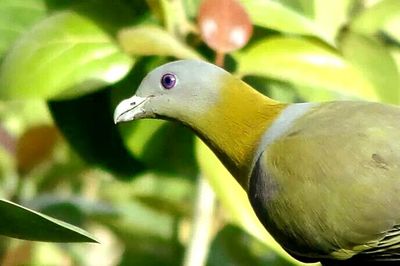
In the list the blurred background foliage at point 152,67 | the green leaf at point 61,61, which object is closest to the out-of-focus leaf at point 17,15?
the blurred background foliage at point 152,67

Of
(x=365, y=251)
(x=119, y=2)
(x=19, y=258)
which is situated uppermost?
(x=119, y=2)

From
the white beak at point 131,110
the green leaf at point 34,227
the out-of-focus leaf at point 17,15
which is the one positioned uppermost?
the out-of-focus leaf at point 17,15

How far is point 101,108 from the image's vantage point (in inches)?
40.5

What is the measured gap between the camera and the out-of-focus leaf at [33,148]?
1.18 metres

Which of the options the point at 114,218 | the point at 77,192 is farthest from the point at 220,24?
the point at 77,192

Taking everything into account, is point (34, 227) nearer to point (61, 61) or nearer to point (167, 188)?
point (61, 61)

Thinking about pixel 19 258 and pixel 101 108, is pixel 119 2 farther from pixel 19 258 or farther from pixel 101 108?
pixel 19 258

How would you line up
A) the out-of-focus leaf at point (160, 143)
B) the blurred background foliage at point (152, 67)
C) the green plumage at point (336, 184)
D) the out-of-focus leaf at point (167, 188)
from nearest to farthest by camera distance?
the green plumage at point (336, 184) → the blurred background foliage at point (152, 67) → the out-of-focus leaf at point (160, 143) → the out-of-focus leaf at point (167, 188)

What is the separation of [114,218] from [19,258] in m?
0.12

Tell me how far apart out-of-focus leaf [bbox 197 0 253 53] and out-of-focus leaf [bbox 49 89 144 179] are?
0.17 meters

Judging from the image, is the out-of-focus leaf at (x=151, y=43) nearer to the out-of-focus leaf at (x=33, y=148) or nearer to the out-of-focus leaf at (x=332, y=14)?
the out-of-focus leaf at (x=332, y=14)

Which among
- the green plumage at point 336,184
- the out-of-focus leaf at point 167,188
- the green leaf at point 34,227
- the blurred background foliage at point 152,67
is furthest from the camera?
the out-of-focus leaf at point 167,188

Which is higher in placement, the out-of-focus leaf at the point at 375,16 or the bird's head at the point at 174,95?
the out-of-focus leaf at the point at 375,16

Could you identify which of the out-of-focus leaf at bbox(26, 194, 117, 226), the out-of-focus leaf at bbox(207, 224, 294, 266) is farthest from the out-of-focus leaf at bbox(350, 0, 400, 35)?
the out-of-focus leaf at bbox(26, 194, 117, 226)
